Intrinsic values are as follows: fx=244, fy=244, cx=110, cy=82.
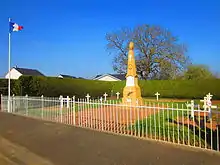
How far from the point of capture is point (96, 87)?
1212 inches

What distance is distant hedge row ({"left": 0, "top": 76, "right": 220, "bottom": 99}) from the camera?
19.6 metres

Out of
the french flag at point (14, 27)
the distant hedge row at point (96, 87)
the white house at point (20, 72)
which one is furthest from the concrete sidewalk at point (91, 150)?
the white house at point (20, 72)

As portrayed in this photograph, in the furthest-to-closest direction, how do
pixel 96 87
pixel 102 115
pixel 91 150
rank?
1. pixel 96 87
2. pixel 102 115
3. pixel 91 150

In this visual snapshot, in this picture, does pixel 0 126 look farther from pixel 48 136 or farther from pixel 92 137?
pixel 92 137

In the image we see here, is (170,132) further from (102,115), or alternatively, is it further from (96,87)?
(96,87)

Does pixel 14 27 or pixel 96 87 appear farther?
pixel 96 87

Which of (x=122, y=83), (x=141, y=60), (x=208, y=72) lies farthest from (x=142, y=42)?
(x=208, y=72)

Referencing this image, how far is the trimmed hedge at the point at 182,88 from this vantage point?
90.6ft

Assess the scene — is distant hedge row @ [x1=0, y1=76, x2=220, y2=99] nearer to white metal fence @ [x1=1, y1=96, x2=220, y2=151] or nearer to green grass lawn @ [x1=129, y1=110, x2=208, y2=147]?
white metal fence @ [x1=1, y1=96, x2=220, y2=151]

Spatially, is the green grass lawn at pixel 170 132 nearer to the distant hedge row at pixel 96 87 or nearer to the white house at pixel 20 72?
the distant hedge row at pixel 96 87

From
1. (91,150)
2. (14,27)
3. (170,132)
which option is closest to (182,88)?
(14,27)

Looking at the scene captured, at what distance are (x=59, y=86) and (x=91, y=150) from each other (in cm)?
1820

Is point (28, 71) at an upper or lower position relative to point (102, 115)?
upper

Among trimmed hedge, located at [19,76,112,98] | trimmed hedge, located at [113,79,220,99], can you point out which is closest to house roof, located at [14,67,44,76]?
trimmed hedge, located at [19,76,112,98]
